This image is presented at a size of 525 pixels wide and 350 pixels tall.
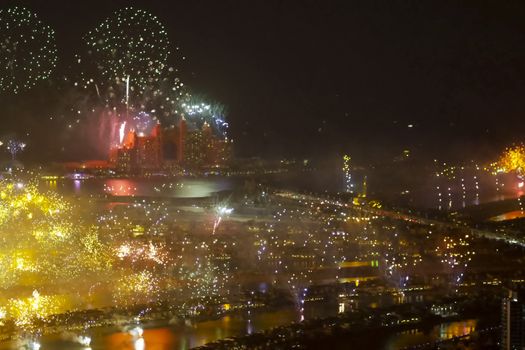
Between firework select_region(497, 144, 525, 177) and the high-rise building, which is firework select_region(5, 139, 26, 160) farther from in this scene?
the high-rise building

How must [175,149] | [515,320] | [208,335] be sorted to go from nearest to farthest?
[515,320], [208,335], [175,149]

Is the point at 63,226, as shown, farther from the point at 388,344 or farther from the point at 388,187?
the point at 388,187

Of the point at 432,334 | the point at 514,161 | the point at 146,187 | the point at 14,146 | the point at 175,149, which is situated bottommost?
the point at 432,334

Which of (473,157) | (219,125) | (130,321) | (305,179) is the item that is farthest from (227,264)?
(219,125)

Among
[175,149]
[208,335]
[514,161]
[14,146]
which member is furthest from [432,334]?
[14,146]

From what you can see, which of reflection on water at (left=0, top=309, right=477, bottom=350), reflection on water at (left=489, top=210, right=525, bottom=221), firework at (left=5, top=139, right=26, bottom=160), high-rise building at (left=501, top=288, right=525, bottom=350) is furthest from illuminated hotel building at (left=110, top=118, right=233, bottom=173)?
high-rise building at (left=501, top=288, right=525, bottom=350)

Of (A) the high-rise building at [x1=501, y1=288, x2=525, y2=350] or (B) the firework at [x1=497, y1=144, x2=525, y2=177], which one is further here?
(B) the firework at [x1=497, y1=144, x2=525, y2=177]

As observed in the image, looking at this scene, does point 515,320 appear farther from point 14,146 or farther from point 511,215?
point 14,146

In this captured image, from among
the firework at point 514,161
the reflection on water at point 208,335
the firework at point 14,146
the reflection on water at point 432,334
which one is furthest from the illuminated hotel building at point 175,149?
the reflection on water at point 432,334
